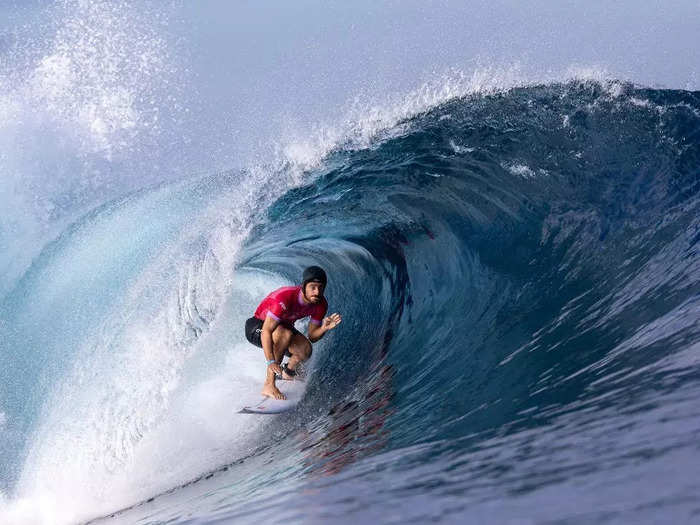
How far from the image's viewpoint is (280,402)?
18.9 ft

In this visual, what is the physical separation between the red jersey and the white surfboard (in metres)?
0.69

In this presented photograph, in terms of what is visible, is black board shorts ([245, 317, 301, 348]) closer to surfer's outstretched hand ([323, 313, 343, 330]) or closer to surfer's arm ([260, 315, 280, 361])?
surfer's arm ([260, 315, 280, 361])

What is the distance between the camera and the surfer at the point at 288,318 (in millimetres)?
5184

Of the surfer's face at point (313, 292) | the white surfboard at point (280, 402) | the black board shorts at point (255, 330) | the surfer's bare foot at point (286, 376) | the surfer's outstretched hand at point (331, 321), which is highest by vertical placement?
the black board shorts at point (255, 330)

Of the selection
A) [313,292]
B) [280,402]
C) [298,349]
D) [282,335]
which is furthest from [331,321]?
[280,402]

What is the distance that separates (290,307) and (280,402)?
2.76 ft

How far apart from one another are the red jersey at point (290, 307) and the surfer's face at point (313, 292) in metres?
0.16

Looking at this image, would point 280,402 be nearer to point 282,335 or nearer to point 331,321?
point 282,335

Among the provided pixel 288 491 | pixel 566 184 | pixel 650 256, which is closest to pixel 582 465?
pixel 288 491

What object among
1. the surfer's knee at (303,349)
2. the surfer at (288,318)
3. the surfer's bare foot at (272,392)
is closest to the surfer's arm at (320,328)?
the surfer at (288,318)

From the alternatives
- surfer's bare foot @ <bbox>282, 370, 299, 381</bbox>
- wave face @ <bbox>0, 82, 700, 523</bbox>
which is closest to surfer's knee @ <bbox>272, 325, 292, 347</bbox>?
surfer's bare foot @ <bbox>282, 370, 299, 381</bbox>

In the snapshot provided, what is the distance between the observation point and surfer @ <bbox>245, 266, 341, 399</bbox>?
518 centimetres

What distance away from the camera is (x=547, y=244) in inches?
258

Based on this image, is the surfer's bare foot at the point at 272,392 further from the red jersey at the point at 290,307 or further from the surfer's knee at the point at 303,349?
the red jersey at the point at 290,307
